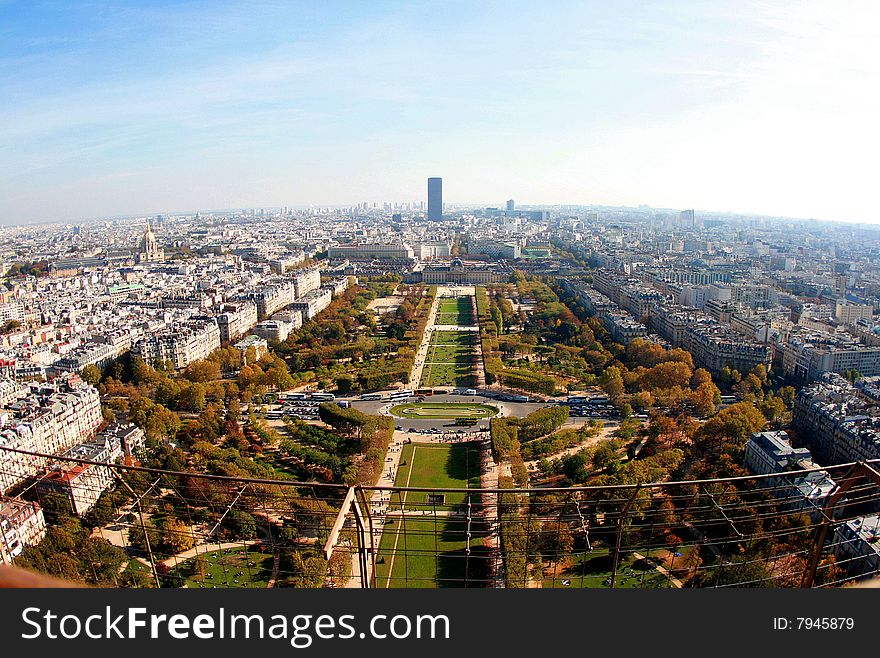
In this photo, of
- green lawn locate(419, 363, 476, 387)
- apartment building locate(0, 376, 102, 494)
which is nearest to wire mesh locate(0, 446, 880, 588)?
apartment building locate(0, 376, 102, 494)

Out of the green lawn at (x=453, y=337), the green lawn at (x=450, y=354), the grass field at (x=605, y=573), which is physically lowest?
the grass field at (x=605, y=573)

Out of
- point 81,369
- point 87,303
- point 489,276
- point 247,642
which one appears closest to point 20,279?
point 87,303

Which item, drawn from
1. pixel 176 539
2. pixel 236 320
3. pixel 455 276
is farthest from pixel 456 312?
pixel 176 539

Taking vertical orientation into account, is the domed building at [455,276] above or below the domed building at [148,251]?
below

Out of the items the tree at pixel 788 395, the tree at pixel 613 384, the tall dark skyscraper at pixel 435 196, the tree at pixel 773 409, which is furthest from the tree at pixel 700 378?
the tall dark skyscraper at pixel 435 196

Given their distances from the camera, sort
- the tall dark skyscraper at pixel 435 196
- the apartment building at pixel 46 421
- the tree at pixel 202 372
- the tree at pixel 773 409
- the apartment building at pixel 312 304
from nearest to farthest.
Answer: the apartment building at pixel 46 421, the tree at pixel 773 409, the tree at pixel 202 372, the apartment building at pixel 312 304, the tall dark skyscraper at pixel 435 196

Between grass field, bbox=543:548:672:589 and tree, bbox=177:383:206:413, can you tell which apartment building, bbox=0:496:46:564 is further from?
grass field, bbox=543:548:672:589

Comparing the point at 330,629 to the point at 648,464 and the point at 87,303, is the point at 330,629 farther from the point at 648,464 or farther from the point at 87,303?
the point at 87,303

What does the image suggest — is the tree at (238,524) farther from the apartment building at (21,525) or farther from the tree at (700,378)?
the tree at (700,378)
